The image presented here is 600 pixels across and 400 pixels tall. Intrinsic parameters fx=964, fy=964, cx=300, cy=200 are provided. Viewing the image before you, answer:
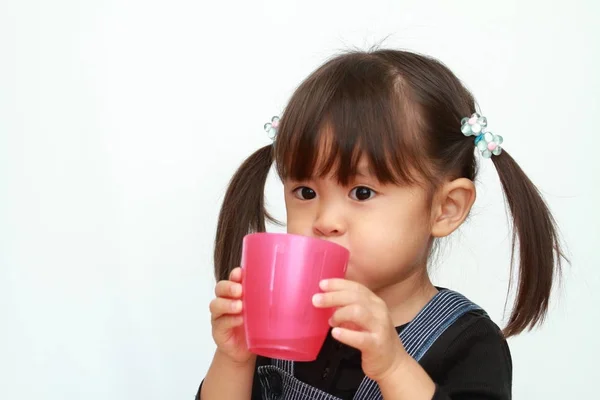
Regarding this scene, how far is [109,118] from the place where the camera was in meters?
1.67

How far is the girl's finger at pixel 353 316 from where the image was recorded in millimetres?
962

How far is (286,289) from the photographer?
0.94m

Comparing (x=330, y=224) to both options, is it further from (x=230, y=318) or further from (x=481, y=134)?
(x=481, y=134)

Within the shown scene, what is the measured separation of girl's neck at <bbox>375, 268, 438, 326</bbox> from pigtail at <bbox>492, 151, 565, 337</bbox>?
0.43 feet

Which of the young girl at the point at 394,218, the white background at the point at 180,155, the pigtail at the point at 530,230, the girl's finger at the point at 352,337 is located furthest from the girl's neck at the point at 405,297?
the white background at the point at 180,155

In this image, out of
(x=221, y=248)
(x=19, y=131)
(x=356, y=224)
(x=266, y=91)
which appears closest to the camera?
(x=356, y=224)

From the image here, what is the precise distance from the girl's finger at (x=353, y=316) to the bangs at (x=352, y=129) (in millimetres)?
193

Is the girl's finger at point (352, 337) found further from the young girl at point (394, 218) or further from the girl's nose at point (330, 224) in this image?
the girl's nose at point (330, 224)

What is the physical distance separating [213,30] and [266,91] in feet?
0.48

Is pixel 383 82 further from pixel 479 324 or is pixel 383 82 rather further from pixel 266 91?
pixel 266 91

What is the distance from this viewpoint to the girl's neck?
1.23 m

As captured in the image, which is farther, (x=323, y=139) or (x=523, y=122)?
(x=523, y=122)

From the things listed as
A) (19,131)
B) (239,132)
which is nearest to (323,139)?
(239,132)

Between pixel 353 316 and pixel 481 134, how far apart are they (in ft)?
1.24
